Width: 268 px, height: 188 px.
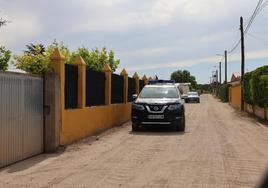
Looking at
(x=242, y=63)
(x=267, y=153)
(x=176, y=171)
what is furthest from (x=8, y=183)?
(x=242, y=63)

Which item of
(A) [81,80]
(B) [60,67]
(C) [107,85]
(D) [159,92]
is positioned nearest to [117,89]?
(C) [107,85]

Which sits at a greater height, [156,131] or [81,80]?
[81,80]

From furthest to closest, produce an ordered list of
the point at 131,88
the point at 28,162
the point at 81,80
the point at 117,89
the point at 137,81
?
the point at 137,81 < the point at 131,88 < the point at 117,89 < the point at 81,80 < the point at 28,162

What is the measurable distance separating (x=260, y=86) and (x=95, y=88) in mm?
9775

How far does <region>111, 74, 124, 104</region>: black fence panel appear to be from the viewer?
66.3 feet

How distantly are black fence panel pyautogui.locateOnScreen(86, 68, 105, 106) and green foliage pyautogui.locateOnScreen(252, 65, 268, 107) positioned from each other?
26.4 ft

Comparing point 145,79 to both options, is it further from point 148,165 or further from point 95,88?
point 148,165

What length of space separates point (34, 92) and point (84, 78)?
13.2 feet

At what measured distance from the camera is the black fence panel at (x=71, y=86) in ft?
42.3

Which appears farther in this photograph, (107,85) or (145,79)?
(145,79)

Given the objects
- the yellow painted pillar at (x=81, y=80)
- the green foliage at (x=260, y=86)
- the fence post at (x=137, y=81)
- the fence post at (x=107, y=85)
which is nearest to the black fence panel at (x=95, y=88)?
the fence post at (x=107, y=85)

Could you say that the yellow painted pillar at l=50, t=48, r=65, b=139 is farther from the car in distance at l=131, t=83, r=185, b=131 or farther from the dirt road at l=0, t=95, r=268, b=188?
the car in distance at l=131, t=83, r=185, b=131

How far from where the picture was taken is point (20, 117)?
975cm

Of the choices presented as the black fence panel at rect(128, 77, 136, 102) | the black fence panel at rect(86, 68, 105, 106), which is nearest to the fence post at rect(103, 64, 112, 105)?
the black fence panel at rect(86, 68, 105, 106)
